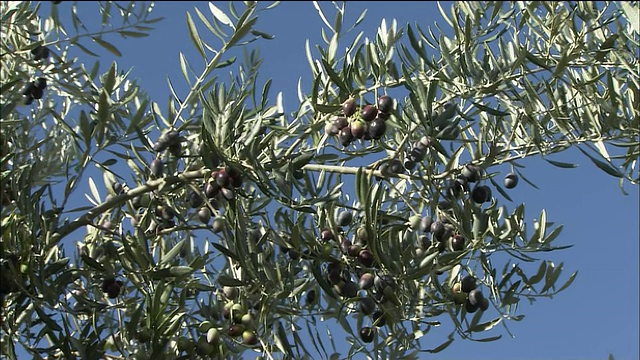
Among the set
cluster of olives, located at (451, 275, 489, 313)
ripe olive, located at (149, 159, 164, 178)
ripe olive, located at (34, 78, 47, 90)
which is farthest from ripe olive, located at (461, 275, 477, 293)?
ripe olive, located at (34, 78, 47, 90)

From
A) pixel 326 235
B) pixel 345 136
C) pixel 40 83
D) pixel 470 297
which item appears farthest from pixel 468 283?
pixel 40 83

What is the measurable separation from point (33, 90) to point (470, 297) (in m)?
1.52

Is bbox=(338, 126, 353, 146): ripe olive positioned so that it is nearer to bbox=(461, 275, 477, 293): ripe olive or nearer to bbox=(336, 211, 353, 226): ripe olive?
bbox=(336, 211, 353, 226): ripe olive

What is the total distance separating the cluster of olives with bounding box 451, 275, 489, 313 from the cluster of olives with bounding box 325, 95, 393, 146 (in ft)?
1.84

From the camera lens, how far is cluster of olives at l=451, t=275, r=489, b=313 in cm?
A: 274

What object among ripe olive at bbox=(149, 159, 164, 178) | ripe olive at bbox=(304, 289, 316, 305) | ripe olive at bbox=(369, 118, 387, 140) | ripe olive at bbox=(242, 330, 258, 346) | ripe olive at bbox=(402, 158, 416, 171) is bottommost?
ripe olive at bbox=(242, 330, 258, 346)

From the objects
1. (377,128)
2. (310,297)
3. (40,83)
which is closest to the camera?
(377,128)

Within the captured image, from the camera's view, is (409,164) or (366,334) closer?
(409,164)

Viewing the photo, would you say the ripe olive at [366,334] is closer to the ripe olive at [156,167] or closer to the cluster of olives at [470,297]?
the cluster of olives at [470,297]

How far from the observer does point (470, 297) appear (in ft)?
9.03

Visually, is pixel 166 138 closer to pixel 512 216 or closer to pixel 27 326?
pixel 27 326

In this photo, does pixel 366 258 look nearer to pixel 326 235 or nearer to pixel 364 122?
A: pixel 326 235

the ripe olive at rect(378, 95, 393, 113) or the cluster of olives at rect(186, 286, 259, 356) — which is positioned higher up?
the ripe olive at rect(378, 95, 393, 113)

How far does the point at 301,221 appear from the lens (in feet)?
8.98
